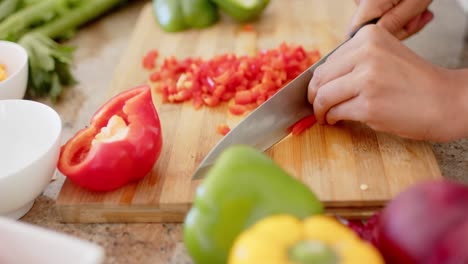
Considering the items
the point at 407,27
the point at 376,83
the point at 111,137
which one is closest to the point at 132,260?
the point at 111,137

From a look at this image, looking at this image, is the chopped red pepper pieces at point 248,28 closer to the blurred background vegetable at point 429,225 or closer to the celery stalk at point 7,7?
the celery stalk at point 7,7

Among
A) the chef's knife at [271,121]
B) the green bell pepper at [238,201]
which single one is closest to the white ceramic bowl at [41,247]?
the green bell pepper at [238,201]

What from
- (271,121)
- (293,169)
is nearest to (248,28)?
(271,121)

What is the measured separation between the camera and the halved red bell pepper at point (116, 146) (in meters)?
1.14

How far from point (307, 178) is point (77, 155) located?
18.0 inches

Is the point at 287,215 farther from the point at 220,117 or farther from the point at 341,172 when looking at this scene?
the point at 220,117

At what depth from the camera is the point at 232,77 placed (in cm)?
146

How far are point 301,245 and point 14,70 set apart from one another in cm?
100

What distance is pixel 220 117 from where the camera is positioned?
1.40m

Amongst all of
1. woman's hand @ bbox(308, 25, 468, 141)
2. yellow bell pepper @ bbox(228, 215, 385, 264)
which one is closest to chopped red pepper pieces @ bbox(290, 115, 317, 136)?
woman's hand @ bbox(308, 25, 468, 141)

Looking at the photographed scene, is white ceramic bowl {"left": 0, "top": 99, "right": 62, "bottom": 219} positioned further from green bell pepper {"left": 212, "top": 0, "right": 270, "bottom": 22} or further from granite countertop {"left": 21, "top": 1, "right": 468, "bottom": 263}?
green bell pepper {"left": 212, "top": 0, "right": 270, "bottom": 22}

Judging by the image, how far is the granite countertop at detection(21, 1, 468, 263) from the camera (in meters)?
1.13

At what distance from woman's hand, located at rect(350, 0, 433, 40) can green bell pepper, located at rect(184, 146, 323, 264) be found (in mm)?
609

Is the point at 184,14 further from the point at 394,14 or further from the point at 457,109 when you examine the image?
the point at 457,109
